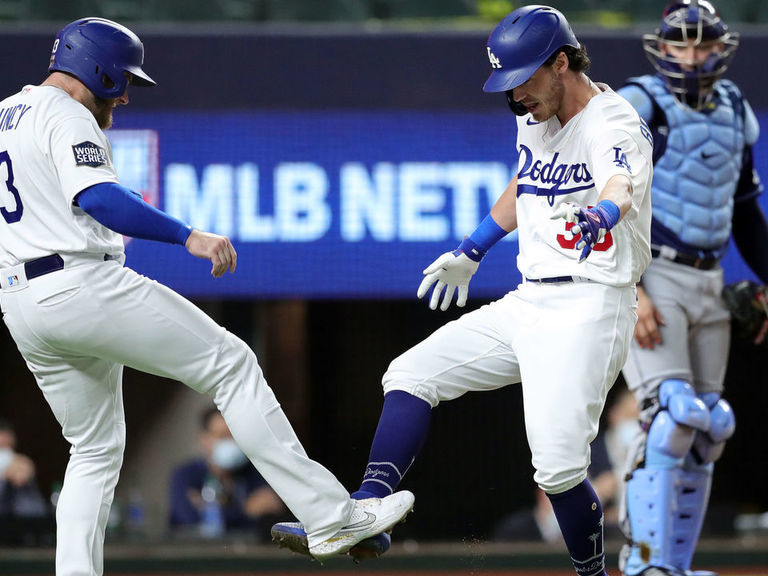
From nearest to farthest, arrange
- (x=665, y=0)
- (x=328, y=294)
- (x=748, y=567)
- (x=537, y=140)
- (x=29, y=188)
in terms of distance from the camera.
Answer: (x=29, y=188) → (x=537, y=140) → (x=748, y=567) → (x=328, y=294) → (x=665, y=0)

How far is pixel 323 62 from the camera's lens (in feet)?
22.2

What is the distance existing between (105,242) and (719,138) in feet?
7.70

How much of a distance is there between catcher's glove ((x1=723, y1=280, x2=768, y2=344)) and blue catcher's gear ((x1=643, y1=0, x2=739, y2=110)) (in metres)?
0.70

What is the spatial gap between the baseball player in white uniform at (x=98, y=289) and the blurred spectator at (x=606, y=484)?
359 cm

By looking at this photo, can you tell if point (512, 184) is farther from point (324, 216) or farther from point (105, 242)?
point (324, 216)

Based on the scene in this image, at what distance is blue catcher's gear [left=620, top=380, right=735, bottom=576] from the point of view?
4484mm

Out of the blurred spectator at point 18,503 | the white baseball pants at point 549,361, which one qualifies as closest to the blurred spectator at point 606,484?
the blurred spectator at point 18,503

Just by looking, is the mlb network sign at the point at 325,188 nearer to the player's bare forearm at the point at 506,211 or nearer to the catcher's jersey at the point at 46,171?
the player's bare forearm at the point at 506,211

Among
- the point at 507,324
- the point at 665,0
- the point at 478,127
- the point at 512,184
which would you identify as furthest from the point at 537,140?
the point at 665,0

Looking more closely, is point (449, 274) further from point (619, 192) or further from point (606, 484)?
point (606, 484)

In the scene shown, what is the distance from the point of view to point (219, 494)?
24.4 feet

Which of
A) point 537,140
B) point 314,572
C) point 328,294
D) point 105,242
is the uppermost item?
point 537,140

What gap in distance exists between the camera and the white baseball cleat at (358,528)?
11.8 ft

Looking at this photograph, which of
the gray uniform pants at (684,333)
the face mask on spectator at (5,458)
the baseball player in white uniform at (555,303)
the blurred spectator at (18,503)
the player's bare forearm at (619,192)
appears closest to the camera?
the player's bare forearm at (619,192)
